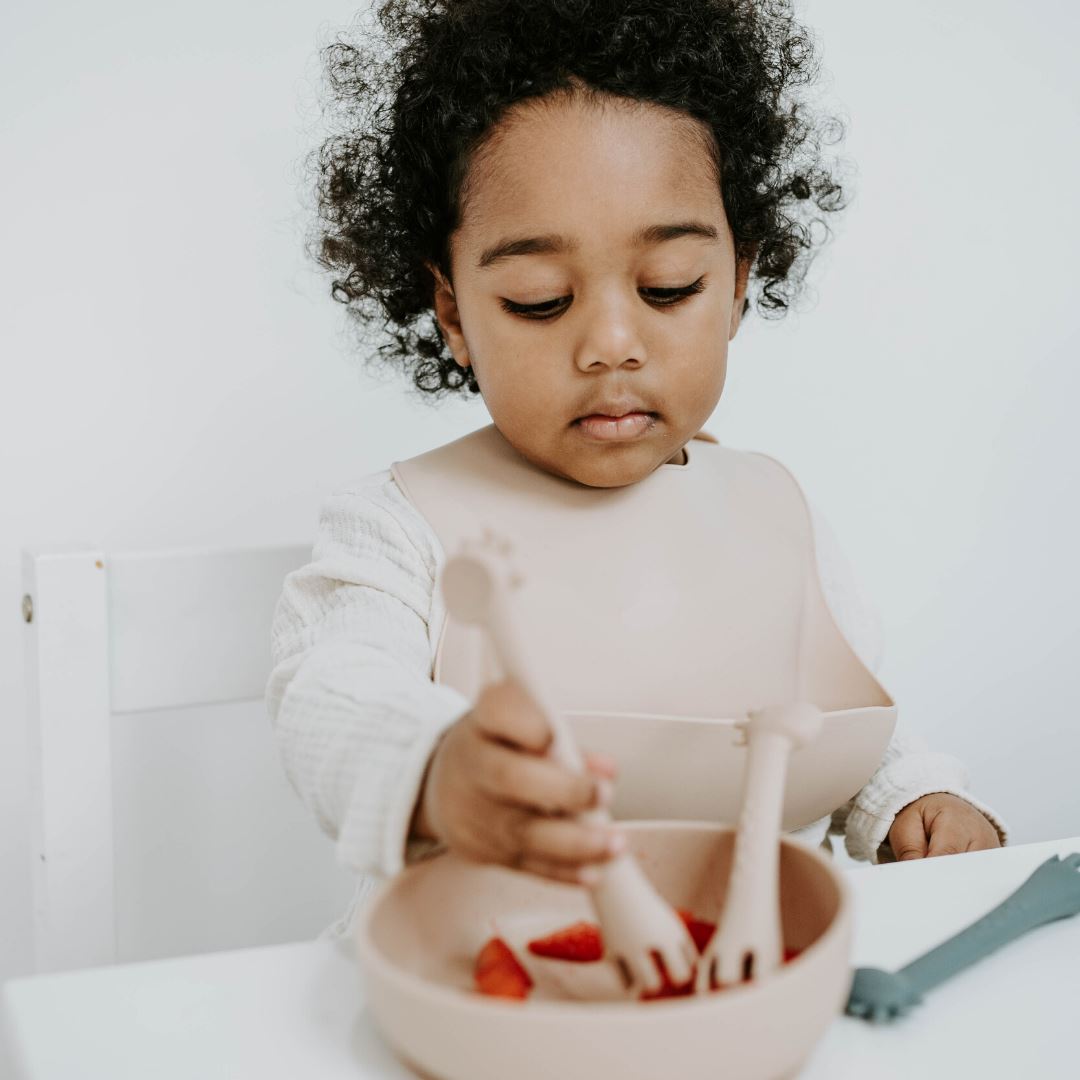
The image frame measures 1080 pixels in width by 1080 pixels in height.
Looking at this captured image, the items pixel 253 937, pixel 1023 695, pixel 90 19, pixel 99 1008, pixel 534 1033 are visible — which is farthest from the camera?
pixel 1023 695

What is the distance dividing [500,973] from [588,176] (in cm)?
41

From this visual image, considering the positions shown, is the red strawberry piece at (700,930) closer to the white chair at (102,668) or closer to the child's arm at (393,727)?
the child's arm at (393,727)

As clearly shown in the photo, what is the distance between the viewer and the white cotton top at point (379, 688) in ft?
1.51

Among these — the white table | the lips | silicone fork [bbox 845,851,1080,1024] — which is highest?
the lips

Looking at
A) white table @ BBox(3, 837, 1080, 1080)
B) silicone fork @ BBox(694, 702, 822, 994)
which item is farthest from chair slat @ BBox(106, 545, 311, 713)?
silicone fork @ BBox(694, 702, 822, 994)

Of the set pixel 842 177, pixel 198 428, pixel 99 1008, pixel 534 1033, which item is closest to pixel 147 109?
pixel 198 428

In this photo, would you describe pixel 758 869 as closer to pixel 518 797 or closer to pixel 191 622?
pixel 518 797

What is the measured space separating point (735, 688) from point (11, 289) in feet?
1.88

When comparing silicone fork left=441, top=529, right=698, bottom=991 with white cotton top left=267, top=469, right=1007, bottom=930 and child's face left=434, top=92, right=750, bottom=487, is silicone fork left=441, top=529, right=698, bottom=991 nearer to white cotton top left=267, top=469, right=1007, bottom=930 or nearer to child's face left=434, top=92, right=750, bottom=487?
white cotton top left=267, top=469, right=1007, bottom=930

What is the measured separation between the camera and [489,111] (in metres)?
0.70

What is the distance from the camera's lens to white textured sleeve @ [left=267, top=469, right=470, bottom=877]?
46 centimetres

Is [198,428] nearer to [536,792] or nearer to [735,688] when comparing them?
[735,688]

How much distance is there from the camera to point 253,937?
1.09m

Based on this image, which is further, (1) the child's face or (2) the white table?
(1) the child's face
